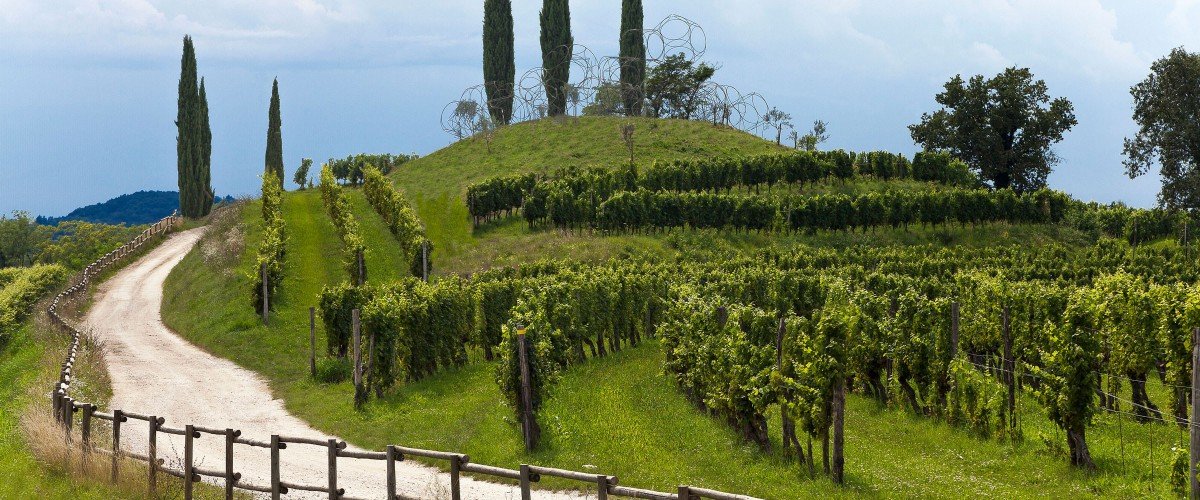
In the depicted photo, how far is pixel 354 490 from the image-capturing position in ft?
67.7

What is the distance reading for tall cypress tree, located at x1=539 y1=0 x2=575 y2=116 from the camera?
10506 centimetres

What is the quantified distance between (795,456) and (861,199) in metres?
47.2

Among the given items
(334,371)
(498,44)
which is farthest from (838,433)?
(498,44)

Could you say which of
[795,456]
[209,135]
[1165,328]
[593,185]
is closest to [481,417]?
[795,456]

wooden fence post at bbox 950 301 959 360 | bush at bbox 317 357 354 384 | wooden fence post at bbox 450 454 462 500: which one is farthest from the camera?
bush at bbox 317 357 354 384

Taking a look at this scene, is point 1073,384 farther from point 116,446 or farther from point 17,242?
point 17,242

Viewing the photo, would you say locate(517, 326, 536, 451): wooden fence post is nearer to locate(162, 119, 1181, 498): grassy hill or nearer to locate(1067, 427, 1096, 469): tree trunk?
locate(162, 119, 1181, 498): grassy hill

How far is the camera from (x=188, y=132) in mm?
88625

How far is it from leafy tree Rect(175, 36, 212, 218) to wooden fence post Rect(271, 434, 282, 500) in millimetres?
74460

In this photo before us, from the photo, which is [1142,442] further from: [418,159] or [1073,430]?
[418,159]

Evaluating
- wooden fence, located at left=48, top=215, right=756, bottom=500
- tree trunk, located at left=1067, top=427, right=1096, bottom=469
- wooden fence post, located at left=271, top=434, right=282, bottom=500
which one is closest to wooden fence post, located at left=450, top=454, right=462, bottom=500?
wooden fence, located at left=48, top=215, right=756, bottom=500

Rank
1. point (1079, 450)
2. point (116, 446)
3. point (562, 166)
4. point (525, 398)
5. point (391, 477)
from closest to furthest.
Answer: point (391, 477) → point (1079, 450) → point (116, 446) → point (525, 398) → point (562, 166)

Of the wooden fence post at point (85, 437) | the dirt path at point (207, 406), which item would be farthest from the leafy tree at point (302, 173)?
the wooden fence post at point (85, 437)

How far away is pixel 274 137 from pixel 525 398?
77.0m
